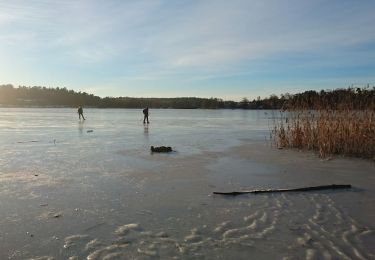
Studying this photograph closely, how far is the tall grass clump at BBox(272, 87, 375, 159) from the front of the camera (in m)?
12.7

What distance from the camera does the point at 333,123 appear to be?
13.3 meters

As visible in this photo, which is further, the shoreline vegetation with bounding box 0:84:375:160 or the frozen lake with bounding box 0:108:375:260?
the shoreline vegetation with bounding box 0:84:375:160

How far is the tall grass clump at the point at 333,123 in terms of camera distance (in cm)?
1270

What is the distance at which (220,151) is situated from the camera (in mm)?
14305

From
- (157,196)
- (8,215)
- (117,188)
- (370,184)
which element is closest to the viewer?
(8,215)

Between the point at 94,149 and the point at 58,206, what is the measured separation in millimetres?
7807

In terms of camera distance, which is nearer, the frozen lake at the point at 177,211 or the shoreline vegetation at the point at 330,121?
the frozen lake at the point at 177,211

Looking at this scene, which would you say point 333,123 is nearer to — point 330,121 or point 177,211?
point 330,121

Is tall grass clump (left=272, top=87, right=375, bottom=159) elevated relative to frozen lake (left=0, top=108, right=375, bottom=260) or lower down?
elevated

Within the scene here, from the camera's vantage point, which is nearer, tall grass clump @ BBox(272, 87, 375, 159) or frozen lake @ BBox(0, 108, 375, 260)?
frozen lake @ BBox(0, 108, 375, 260)

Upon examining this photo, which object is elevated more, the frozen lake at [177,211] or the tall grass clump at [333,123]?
the tall grass clump at [333,123]

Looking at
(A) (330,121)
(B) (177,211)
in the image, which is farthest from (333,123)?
(B) (177,211)

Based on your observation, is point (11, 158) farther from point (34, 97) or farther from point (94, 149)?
point (34, 97)

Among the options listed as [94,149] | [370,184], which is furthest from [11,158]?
[370,184]
